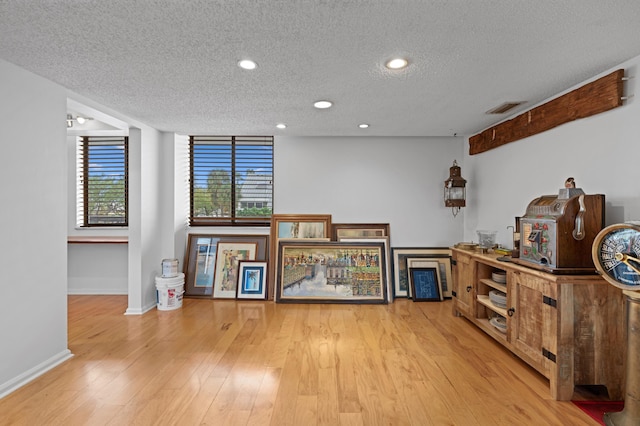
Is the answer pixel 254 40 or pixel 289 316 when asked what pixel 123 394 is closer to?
pixel 289 316

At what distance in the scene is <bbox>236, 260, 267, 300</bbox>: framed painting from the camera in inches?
168

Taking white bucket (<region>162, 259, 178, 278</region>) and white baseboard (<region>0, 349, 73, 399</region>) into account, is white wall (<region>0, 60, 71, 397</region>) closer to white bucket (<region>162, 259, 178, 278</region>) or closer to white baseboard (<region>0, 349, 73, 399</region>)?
white baseboard (<region>0, 349, 73, 399</region>)

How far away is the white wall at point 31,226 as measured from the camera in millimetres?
2154

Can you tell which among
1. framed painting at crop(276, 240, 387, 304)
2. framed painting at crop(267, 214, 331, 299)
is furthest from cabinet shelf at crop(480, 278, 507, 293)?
framed painting at crop(267, 214, 331, 299)

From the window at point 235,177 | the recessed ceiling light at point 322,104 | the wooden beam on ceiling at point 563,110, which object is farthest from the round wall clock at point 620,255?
the window at point 235,177

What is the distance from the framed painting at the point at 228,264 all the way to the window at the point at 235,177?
13.8 inches

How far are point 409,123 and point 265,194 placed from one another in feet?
7.27

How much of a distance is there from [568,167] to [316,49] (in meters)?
2.33

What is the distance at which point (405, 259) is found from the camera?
4434mm

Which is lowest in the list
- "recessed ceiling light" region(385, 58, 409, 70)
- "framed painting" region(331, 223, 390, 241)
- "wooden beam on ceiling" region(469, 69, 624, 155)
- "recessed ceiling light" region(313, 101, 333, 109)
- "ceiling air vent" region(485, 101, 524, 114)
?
"framed painting" region(331, 223, 390, 241)

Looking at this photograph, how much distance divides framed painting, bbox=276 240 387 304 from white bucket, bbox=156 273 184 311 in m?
1.26

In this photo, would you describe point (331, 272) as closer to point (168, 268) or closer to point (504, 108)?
point (168, 268)

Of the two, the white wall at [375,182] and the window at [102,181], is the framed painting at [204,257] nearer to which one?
the white wall at [375,182]

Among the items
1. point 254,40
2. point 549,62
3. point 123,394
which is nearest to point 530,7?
point 549,62
